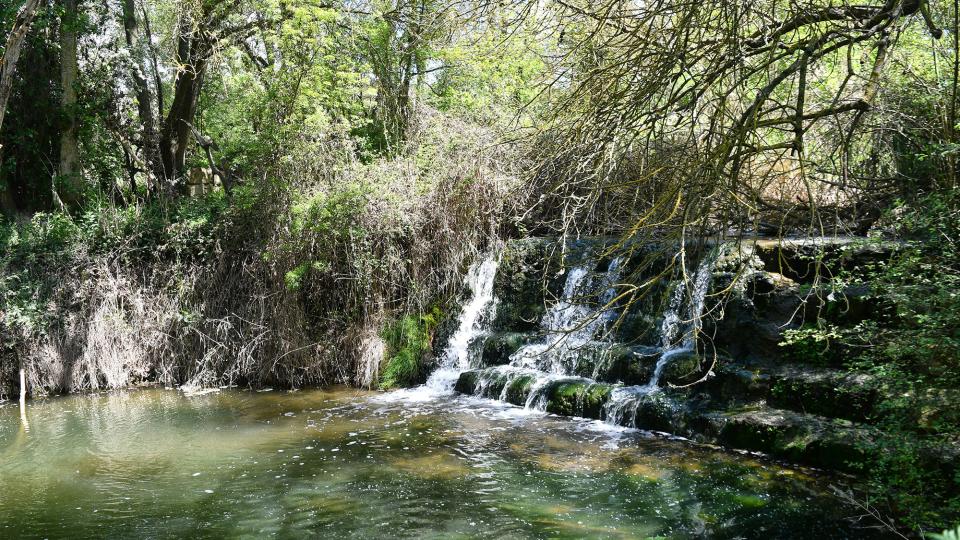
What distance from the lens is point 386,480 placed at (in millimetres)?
6422

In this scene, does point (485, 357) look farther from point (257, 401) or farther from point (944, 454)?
point (944, 454)

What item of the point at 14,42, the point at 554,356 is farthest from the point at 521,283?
the point at 14,42

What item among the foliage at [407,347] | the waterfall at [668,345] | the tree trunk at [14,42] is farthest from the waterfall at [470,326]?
the tree trunk at [14,42]

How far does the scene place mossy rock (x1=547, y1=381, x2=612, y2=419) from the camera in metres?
8.20

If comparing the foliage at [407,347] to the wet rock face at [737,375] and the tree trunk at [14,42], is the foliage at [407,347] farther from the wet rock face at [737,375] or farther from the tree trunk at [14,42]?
the tree trunk at [14,42]

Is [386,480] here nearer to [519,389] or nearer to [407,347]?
[519,389]

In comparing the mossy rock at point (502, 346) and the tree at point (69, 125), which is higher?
the tree at point (69, 125)

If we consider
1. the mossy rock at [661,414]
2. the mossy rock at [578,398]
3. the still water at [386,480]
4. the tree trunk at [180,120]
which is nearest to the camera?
the still water at [386,480]

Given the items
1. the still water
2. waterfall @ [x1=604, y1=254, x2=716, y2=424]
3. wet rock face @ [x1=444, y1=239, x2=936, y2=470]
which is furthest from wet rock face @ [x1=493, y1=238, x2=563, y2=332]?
waterfall @ [x1=604, y1=254, x2=716, y2=424]

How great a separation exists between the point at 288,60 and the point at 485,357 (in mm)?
5404

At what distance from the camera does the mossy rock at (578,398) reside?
26.9 ft

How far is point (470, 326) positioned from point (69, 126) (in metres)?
8.45

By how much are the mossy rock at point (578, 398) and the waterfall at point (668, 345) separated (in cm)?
13

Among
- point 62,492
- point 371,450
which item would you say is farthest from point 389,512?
point 62,492
